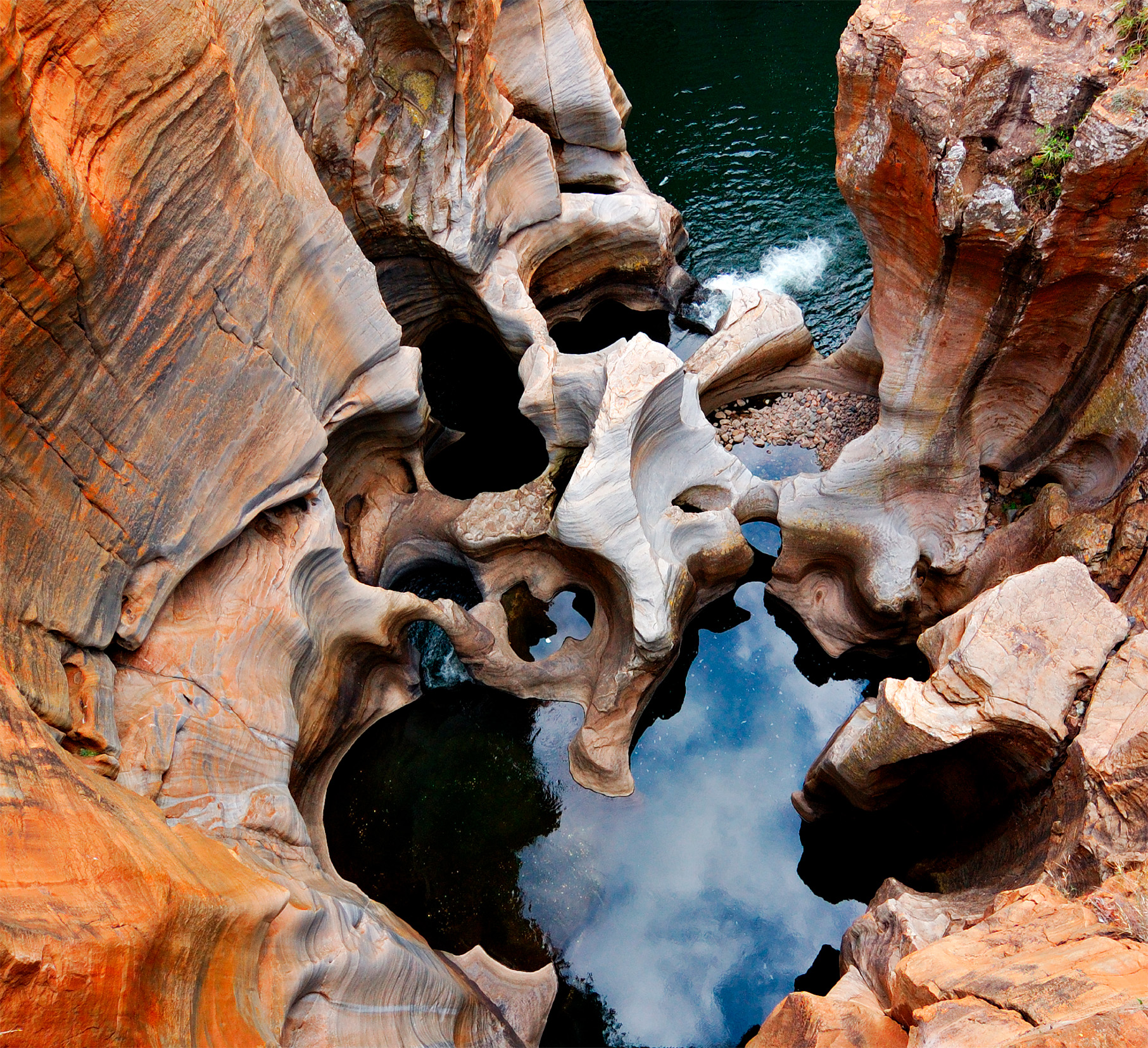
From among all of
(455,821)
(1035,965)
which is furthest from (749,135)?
(1035,965)

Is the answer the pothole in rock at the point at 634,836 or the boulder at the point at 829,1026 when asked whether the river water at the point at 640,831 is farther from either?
the boulder at the point at 829,1026

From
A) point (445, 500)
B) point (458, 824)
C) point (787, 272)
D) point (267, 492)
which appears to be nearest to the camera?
point (267, 492)

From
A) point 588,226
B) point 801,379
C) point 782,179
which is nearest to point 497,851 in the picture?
point 801,379

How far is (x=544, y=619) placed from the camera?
965cm

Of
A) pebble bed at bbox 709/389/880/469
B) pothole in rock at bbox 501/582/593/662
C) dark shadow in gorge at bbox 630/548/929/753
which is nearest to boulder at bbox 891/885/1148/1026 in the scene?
dark shadow in gorge at bbox 630/548/929/753

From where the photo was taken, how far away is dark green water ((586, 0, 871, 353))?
12.8m

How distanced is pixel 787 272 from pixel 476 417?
5.41 meters

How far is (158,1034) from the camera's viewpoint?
3.98 m

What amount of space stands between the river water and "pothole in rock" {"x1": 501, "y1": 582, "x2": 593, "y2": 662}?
0.21 ft

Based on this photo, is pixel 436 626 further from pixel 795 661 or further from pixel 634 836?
pixel 795 661

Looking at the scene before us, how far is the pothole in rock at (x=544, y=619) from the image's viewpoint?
9453 mm

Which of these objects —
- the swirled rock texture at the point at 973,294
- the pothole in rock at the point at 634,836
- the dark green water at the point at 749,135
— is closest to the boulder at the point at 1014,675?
the swirled rock texture at the point at 973,294

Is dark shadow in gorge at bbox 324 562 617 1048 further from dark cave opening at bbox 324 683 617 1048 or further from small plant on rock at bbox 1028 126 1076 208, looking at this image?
small plant on rock at bbox 1028 126 1076 208

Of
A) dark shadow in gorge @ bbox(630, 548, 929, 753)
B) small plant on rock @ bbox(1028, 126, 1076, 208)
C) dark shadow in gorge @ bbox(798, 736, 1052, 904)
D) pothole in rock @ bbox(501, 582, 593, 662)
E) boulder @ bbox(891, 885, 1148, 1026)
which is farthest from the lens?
pothole in rock @ bbox(501, 582, 593, 662)
